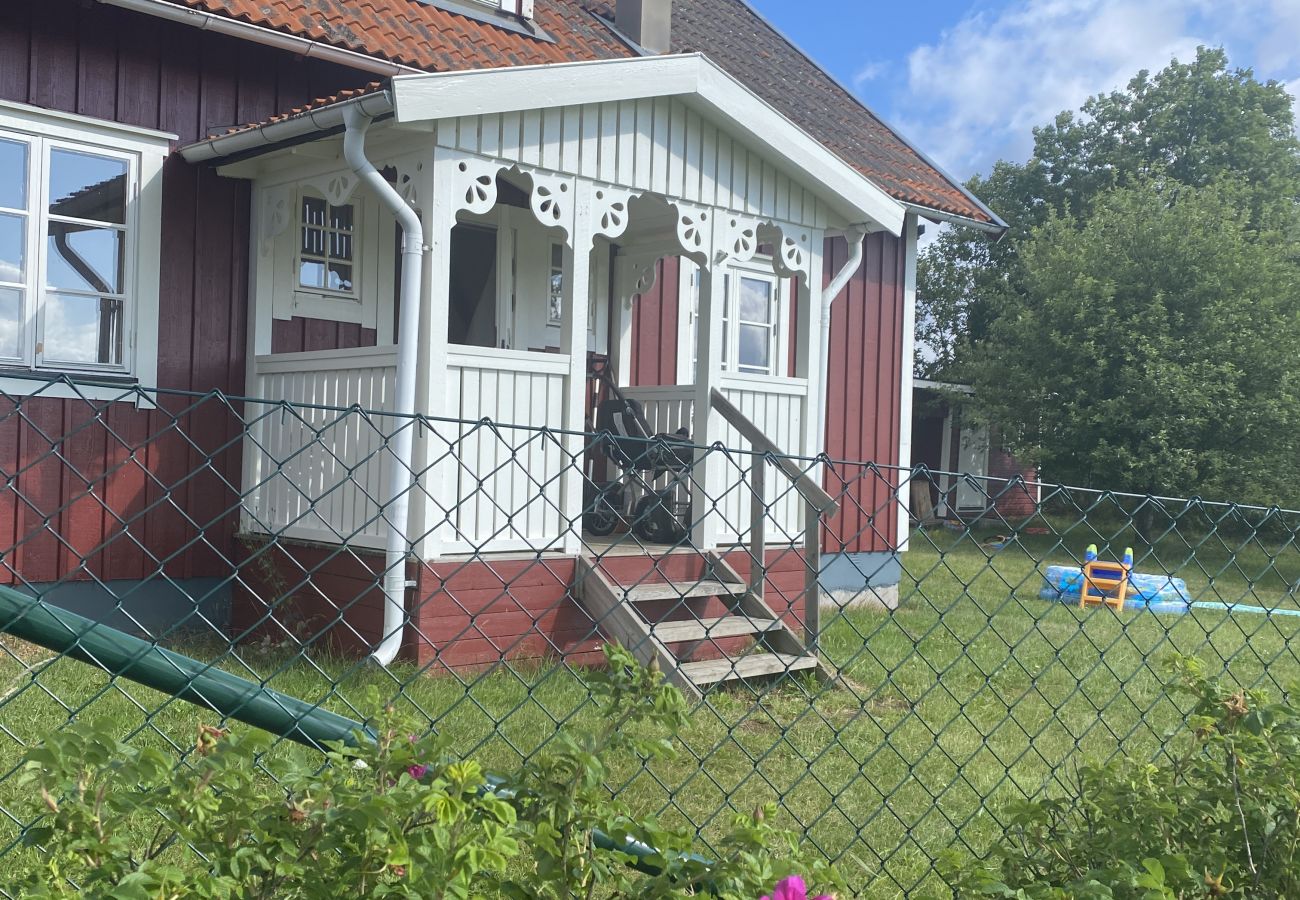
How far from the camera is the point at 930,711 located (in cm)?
599

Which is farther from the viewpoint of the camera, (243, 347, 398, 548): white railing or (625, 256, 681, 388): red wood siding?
(625, 256, 681, 388): red wood siding

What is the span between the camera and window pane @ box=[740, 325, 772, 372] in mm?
10500

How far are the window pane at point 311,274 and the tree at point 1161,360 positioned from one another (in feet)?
48.8

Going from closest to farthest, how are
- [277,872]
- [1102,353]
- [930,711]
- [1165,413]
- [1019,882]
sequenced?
[277,872]
[1019,882]
[930,711]
[1165,413]
[1102,353]

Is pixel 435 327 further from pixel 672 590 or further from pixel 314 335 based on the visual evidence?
Result: pixel 672 590

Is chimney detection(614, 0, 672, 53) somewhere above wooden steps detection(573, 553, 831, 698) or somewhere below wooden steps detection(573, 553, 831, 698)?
above

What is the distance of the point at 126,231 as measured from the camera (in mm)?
6953

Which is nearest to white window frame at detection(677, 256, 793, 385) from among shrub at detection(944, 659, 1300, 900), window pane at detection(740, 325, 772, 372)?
window pane at detection(740, 325, 772, 372)

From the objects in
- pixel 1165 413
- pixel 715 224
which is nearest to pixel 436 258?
pixel 715 224

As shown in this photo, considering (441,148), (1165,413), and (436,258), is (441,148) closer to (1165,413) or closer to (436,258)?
(436,258)

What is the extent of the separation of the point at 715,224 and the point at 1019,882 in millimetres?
5829

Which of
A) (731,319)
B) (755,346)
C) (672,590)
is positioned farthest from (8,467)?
(755,346)

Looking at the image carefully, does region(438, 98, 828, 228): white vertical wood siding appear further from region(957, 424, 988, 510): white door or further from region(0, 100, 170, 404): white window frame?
region(957, 424, 988, 510): white door

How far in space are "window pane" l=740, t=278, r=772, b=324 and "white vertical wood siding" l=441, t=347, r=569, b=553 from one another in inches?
152
